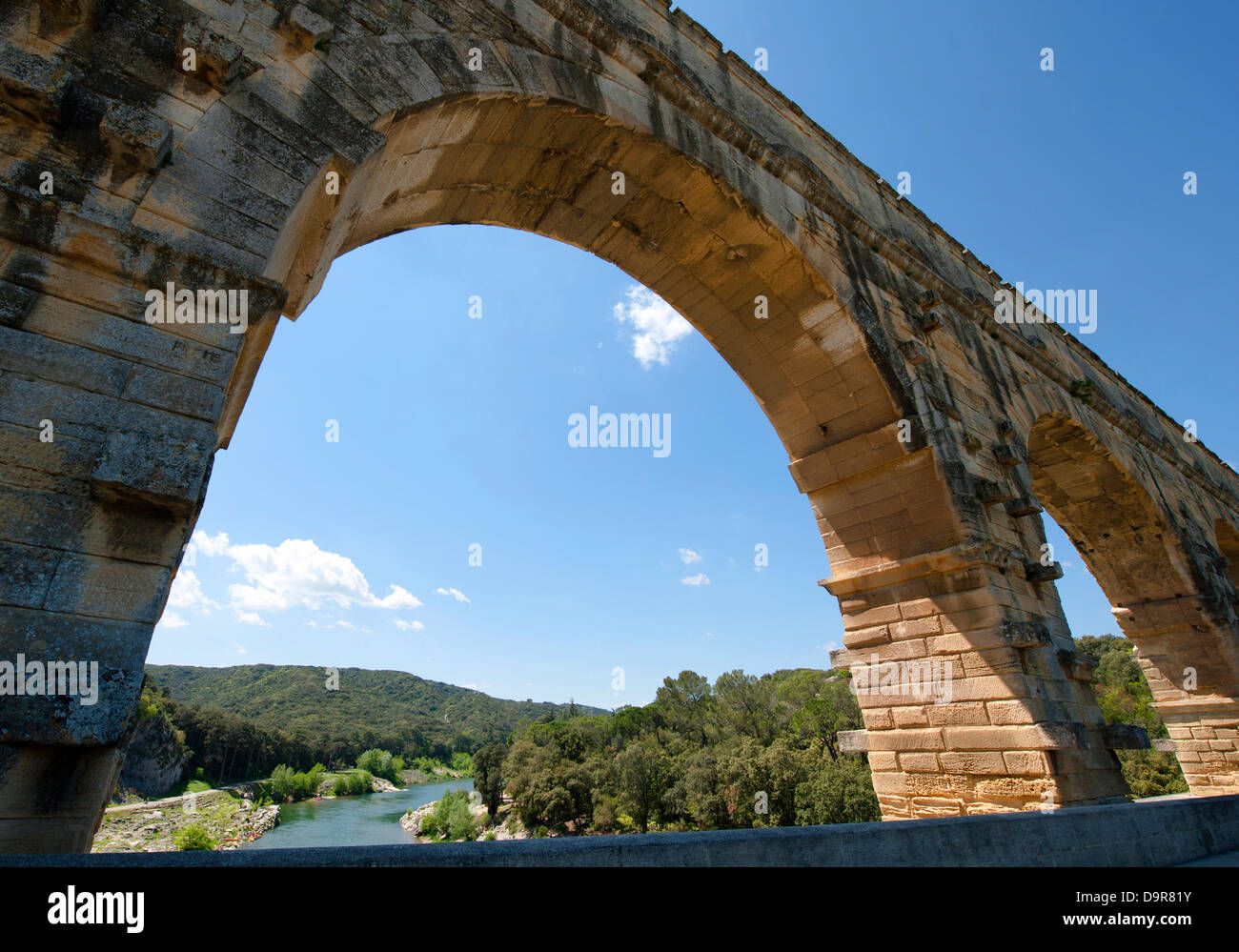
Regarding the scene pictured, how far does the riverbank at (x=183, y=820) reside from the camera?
35375 millimetres

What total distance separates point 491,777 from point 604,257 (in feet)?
176

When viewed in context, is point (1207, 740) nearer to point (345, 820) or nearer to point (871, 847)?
point (871, 847)

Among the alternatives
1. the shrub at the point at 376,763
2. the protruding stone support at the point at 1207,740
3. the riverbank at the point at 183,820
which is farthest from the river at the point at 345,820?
the protruding stone support at the point at 1207,740

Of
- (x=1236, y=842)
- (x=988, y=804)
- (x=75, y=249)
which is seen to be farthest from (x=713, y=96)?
(x=1236, y=842)

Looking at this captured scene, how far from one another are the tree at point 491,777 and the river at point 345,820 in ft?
21.4

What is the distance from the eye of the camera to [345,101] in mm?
3256

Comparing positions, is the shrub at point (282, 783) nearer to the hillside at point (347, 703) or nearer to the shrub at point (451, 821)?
the hillside at point (347, 703)

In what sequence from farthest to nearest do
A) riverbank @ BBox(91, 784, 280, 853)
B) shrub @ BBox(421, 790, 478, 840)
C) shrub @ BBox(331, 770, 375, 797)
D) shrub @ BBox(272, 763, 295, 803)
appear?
shrub @ BBox(331, 770, 375, 797) < shrub @ BBox(272, 763, 295, 803) < shrub @ BBox(421, 790, 478, 840) < riverbank @ BBox(91, 784, 280, 853)

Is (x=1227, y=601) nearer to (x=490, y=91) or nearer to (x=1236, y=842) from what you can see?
(x=1236, y=842)

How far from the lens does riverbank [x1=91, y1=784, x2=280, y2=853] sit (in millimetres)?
35375

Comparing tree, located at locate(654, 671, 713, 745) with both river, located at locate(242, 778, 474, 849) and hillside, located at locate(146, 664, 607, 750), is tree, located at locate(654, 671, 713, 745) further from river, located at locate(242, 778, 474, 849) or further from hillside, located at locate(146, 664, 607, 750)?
hillside, located at locate(146, 664, 607, 750)

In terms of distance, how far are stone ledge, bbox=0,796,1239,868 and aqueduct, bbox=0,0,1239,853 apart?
0.91m

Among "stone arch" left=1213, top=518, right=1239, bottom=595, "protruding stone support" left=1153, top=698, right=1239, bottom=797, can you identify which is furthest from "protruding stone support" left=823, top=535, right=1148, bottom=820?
"stone arch" left=1213, top=518, right=1239, bottom=595

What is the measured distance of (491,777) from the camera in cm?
5141
